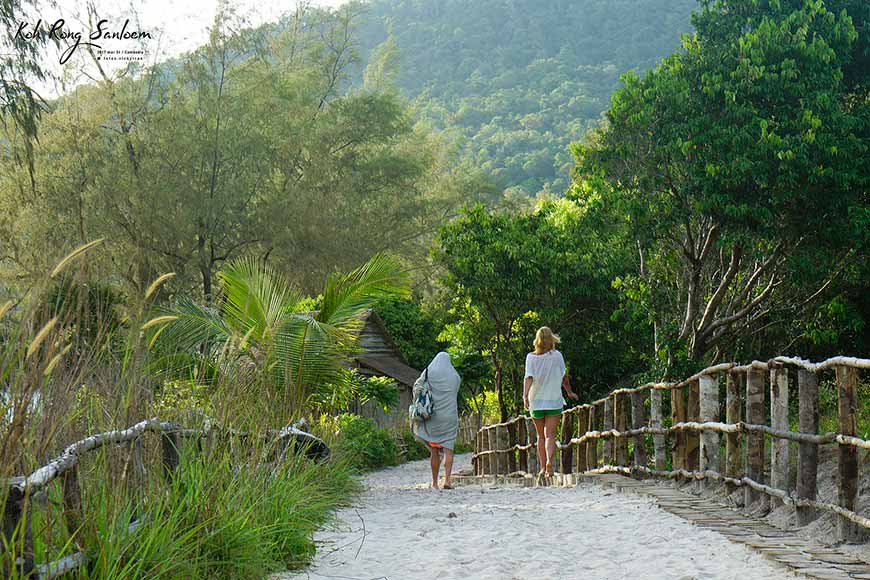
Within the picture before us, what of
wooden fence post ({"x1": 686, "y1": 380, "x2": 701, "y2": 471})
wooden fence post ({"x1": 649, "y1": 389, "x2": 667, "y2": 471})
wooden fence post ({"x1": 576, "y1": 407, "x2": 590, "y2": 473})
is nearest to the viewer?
wooden fence post ({"x1": 686, "y1": 380, "x2": 701, "y2": 471})

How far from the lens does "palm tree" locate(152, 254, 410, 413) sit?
37.0ft

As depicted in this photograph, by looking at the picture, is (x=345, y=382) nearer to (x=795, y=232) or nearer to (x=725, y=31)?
(x=795, y=232)

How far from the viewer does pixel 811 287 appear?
14430mm

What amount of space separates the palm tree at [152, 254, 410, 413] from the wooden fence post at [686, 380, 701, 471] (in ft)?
12.4

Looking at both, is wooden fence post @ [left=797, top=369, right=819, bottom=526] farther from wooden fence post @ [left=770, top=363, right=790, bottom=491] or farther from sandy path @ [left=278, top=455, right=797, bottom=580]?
sandy path @ [left=278, top=455, right=797, bottom=580]

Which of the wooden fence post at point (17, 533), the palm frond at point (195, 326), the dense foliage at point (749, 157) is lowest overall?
the wooden fence post at point (17, 533)

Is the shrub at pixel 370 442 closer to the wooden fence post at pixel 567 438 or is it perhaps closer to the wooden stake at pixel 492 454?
the wooden stake at pixel 492 454

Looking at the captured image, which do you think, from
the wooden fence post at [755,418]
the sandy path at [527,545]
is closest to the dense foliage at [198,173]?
the sandy path at [527,545]

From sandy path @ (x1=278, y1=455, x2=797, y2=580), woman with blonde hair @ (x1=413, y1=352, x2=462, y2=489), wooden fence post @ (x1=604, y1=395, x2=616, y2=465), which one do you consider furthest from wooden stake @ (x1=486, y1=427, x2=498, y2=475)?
sandy path @ (x1=278, y1=455, x2=797, y2=580)

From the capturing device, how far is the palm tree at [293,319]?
444 inches

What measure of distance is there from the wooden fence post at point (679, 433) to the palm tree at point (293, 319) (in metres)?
3.66

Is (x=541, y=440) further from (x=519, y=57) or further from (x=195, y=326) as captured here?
(x=519, y=57)

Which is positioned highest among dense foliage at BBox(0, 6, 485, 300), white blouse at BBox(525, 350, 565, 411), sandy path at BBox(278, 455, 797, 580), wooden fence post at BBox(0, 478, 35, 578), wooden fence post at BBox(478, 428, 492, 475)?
dense foliage at BBox(0, 6, 485, 300)

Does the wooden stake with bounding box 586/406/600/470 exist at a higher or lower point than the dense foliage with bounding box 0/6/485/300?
lower
